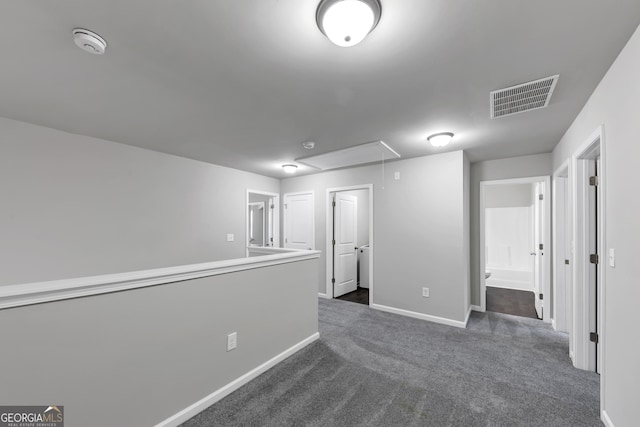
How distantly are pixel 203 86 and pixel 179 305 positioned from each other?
1638mm

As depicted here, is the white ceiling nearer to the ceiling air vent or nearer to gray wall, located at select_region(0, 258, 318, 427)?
the ceiling air vent

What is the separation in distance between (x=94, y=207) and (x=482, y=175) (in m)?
5.48

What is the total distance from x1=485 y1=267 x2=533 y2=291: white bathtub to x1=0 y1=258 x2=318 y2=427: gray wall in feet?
18.9

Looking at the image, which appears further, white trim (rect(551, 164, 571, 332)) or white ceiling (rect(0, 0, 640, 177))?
white trim (rect(551, 164, 571, 332))

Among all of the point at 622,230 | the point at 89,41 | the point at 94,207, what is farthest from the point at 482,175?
the point at 94,207

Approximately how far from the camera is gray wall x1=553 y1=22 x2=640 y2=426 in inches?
55.4

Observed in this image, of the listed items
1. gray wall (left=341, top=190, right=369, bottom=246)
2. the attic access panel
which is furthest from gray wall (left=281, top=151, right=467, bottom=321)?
gray wall (left=341, top=190, right=369, bottom=246)

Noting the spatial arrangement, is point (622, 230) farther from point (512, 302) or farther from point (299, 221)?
point (299, 221)

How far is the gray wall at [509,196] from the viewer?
588 cm

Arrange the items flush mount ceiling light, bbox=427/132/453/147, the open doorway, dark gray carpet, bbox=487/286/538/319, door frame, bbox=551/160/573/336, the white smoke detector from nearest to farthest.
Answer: the white smoke detector
flush mount ceiling light, bbox=427/132/453/147
door frame, bbox=551/160/573/336
dark gray carpet, bbox=487/286/538/319
the open doorway

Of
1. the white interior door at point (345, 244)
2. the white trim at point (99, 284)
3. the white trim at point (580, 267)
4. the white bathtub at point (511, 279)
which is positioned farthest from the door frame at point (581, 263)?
the white bathtub at point (511, 279)

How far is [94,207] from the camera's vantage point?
3.02 meters

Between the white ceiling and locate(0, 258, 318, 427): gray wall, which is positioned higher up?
the white ceiling

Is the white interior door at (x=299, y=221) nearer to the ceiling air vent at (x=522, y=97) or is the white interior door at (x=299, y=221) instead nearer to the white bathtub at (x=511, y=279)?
the ceiling air vent at (x=522, y=97)
